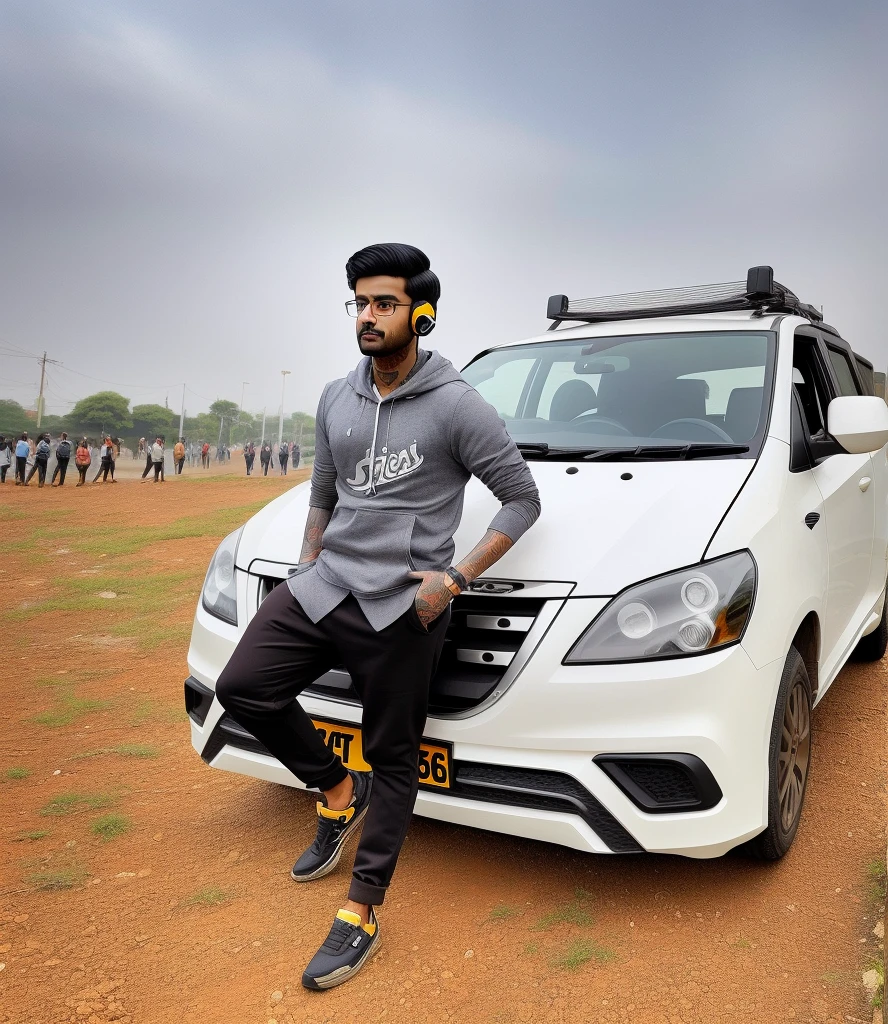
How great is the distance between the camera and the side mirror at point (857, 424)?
321 centimetres

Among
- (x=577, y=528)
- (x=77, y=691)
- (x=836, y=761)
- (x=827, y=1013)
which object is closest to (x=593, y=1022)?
(x=827, y=1013)

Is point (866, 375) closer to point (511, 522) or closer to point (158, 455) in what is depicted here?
point (511, 522)

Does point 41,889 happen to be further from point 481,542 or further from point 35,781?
point 481,542

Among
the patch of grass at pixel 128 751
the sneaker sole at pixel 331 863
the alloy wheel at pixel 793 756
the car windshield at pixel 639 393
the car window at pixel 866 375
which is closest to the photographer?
the alloy wheel at pixel 793 756

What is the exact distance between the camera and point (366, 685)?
2475mm

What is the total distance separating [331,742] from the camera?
2820 millimetres

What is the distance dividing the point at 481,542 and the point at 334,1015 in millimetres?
1288

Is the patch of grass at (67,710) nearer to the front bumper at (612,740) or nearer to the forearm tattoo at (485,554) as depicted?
the front bumper at (612,740)

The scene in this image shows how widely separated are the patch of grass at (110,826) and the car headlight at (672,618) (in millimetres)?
2052

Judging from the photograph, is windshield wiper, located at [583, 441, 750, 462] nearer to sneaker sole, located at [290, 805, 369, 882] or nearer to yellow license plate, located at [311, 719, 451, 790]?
yellow license plate, located at [311, 719, 451, 790]

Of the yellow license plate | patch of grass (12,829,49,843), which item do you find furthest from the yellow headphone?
patch of grass (12,829,49,843)

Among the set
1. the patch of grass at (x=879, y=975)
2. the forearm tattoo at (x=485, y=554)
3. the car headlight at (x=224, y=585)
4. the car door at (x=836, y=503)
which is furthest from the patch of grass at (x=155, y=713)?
the patch of grass at (x=879, y=975)

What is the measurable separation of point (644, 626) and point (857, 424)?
1353mm

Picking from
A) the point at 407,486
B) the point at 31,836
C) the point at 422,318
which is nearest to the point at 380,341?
the point at 422,318
